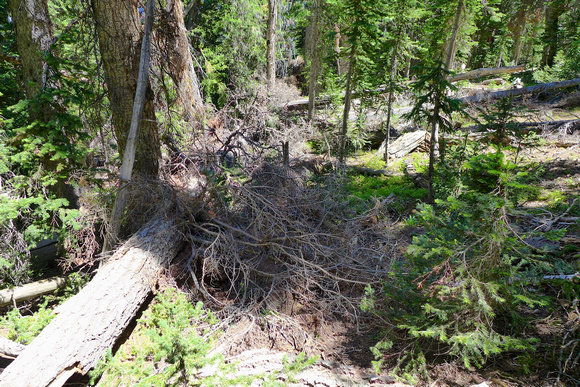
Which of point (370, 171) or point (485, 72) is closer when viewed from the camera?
point (370, 171)

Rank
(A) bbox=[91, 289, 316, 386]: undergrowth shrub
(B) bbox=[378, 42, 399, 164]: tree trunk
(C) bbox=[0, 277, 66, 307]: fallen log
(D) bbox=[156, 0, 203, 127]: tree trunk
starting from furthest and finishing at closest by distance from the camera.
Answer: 1. (B) bbox=[378, 42, 399, 164]: tree trunk
2. (C) bbox=[0, 277, 66, 307]: fallen log
3. (D) bbox=[156, 0, 203, 127]: tree trunk
4. (A) bbox=[91, 289, 316, 386]: undergrowth shrub

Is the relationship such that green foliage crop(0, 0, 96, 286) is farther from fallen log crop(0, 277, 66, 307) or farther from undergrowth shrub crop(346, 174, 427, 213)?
undergrowth shrub crop(346, 174, 427, 213)

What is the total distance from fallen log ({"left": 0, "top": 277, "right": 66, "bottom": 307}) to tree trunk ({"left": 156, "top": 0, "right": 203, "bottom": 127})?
14.1 ft

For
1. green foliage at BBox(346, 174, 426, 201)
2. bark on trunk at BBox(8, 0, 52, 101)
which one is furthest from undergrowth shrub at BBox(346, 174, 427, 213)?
bark on trunk at BBox(8, 0, 52, 101)

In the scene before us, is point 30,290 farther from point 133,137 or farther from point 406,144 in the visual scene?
point 406,144

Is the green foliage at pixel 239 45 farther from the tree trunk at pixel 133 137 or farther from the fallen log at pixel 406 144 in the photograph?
the tree trunk at pixel 133 137

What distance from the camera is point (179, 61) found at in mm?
6277

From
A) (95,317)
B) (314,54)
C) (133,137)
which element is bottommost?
(95,317)

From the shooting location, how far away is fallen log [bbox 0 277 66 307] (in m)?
6.30

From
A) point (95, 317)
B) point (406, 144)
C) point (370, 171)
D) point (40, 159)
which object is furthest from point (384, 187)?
point (40, 159)

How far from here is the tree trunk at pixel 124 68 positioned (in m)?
5.22

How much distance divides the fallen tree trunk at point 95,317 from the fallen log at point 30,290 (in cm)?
300

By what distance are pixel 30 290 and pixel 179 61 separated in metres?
5.39

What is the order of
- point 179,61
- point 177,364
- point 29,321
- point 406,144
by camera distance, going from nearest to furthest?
1. point 177,364
2. point 29,321
3. point 179,61
4. point 406,144
